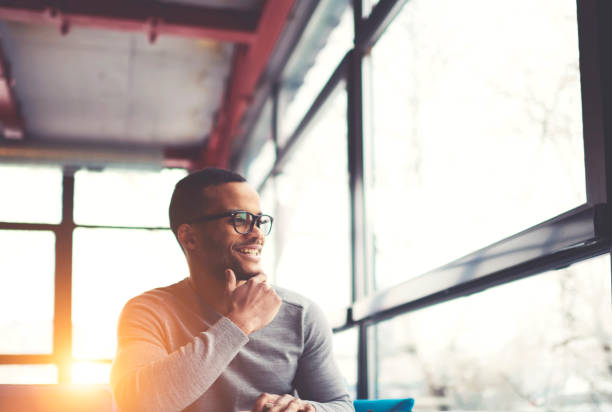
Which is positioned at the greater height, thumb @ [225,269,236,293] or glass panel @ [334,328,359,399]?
thumb @ [225,269,236,293]

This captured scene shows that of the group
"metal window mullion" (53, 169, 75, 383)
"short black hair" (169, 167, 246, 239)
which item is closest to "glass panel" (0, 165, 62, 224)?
"metal window mullion" (53, 169, 75, 383)

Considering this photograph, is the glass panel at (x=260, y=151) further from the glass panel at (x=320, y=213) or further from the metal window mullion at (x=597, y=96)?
the metal window mullion at (x=597, y=96)

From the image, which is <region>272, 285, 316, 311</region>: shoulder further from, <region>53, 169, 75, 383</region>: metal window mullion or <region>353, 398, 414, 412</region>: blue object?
<region>53, 169, 75, 383</region>: metal window mullion

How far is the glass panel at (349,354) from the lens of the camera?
336cm

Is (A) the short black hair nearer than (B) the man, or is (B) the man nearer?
(B) the man

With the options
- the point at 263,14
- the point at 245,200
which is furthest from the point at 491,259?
the point at 263,14

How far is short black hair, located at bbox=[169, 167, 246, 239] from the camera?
5.92 feet

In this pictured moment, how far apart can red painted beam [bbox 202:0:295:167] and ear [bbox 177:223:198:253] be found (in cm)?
306

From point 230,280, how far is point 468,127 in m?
1.08

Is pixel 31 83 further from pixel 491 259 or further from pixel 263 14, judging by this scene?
pixel 491 259

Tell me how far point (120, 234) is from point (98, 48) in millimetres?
1675

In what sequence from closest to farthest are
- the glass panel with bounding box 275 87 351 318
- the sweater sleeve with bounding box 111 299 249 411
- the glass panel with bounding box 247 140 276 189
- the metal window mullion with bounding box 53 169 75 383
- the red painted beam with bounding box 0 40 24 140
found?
the sweater sleeve with bounding box 111 299 249 411 → the glass panel with bounding box 275 87 351 318 → the metal window mullion with bounding box 53 169 75 383 → the glass panel with bounding box 247 140 276 189 → the red painted beam with bounding box 0 40 24 140

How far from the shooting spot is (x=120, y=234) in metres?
6.31

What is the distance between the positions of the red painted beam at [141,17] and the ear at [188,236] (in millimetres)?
3760
